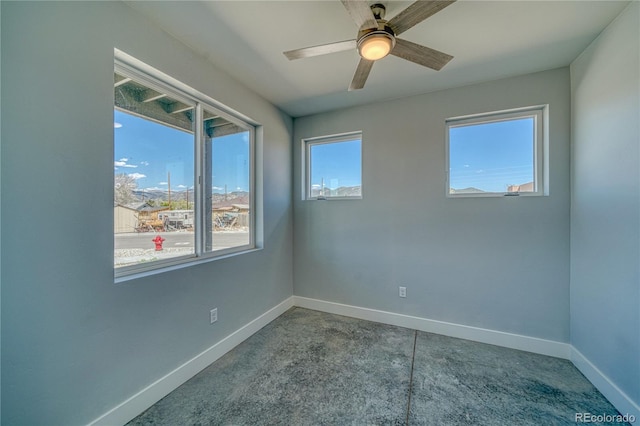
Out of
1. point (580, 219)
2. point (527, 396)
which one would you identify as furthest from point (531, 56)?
point (527, 396)

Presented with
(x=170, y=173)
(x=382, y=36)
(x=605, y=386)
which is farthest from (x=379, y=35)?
(x=605, y=386)

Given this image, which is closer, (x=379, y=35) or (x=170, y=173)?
(x=379, y=35)

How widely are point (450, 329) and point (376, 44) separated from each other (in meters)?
2.69

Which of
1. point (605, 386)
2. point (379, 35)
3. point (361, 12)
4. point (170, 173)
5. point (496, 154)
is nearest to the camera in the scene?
point (361, 12)

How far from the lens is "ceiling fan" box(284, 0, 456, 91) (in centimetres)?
123

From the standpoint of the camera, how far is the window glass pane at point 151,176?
1.65 meters

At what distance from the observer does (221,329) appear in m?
2.26

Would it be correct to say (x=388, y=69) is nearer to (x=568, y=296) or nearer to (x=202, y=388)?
(x=568, y=296)

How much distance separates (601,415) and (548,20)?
8.52 feet

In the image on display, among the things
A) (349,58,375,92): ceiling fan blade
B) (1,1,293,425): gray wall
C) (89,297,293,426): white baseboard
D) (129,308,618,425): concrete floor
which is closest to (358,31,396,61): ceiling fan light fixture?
(349,58,375,92): ceiling fan blade

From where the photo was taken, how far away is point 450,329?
2.58 meters

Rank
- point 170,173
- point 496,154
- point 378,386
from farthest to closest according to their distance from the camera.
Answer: point 496,154
point 170,173
point 378,386

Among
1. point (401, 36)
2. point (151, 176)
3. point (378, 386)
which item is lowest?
point (378, 386)

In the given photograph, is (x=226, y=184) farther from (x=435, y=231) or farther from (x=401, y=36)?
(x=435, y=231)
